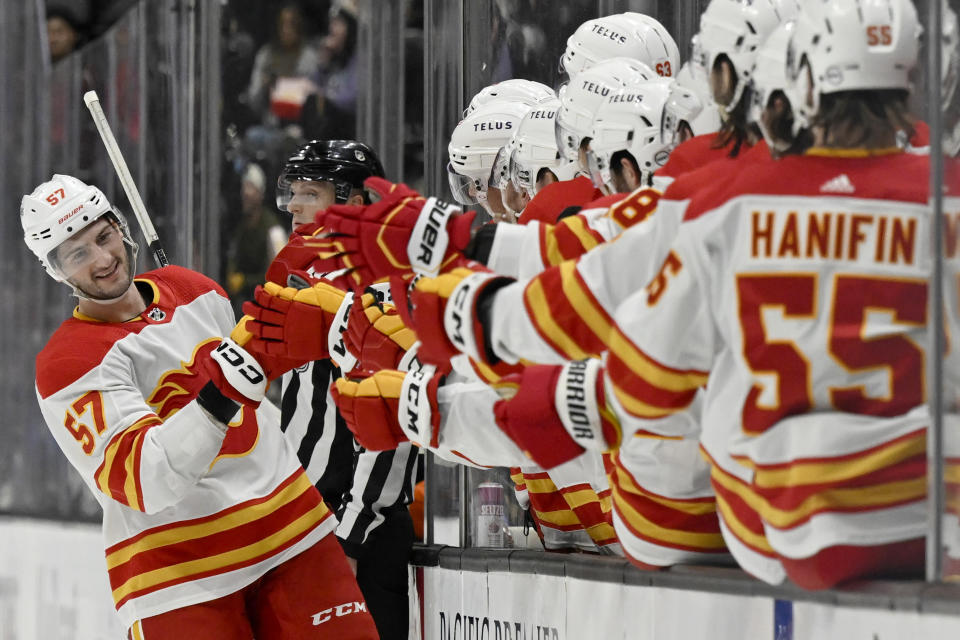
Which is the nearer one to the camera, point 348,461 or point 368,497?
point 368,497

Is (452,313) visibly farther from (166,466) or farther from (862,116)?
(166,466)

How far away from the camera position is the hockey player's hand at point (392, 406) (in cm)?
275

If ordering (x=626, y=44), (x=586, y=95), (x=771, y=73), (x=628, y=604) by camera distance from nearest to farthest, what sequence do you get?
(x=771, y=73) → (x=628, y=604) → (x=586, y=95) → (x=626, y=44)

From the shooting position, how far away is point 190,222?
632 centimetres

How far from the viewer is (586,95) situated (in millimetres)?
2992

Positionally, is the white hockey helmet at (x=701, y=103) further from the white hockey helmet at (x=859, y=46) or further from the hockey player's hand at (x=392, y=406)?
the hockey player's hand at (x=392, y=406)

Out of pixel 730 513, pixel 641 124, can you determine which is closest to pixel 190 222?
pixel 641 124

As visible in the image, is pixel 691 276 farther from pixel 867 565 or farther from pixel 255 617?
pixel 255 617

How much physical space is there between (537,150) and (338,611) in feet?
3.49

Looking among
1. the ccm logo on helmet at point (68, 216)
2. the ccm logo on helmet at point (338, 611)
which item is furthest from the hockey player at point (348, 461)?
the ccm logo on helmet at point (68, 216)

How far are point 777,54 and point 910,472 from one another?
57 centimetres

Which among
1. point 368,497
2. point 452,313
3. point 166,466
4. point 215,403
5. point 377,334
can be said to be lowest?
point 368,497

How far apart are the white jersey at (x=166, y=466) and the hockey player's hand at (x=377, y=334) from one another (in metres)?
0.33

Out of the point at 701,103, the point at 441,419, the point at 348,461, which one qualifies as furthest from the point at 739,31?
the point at 348,461
